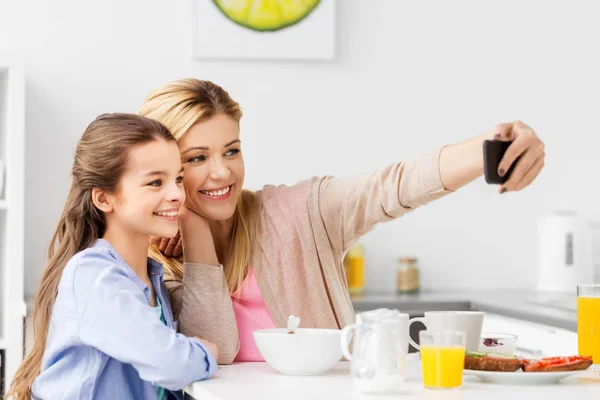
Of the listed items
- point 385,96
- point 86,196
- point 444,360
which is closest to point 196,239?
point 86,196

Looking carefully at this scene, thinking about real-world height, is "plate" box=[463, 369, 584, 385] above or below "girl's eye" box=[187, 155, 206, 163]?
below

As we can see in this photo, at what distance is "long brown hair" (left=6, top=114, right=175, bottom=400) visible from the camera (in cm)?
177

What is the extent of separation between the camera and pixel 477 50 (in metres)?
3.66

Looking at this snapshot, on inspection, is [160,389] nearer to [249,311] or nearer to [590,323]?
[249,311]

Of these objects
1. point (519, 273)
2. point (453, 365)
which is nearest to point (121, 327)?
point (453, 365)

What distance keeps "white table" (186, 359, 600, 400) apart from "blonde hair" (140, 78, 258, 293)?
36cm

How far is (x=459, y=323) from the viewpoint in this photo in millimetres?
1602

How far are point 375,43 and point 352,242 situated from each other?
5.65 ft

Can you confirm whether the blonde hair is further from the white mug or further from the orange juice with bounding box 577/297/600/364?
the orange juice with bounding box 577/297/600/364

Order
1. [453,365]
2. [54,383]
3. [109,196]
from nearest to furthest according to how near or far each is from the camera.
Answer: [453,365]
[54,383]
[109,196]

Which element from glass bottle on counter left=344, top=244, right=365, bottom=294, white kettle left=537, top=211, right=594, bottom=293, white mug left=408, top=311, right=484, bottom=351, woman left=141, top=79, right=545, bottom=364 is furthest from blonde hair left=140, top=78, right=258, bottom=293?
white kettle left=537, top=211, right=594, bottom=293

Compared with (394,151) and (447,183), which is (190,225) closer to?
(447,183)

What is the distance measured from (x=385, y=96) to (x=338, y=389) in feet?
7.49

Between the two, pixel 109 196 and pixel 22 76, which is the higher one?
pixel 22 76
